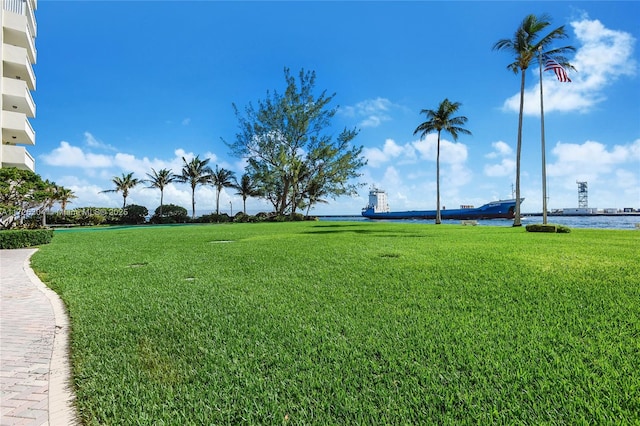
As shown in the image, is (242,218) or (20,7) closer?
(20,7)

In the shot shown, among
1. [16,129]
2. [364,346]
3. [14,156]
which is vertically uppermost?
[16,129]

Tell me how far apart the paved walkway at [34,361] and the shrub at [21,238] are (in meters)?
9.58

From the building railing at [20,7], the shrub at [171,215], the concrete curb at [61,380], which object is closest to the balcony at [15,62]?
the building railing at [20,7]

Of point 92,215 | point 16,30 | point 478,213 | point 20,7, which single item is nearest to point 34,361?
point 16,30

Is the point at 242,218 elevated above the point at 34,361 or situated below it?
above

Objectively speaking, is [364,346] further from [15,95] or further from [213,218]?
[213,218]

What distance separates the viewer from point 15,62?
70.4 feet

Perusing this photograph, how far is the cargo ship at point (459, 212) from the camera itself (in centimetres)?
5649

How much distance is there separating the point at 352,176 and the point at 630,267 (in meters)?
32.8

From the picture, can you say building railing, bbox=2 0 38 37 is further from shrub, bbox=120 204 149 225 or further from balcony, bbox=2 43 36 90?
shrub, bbox=120 204 149 225

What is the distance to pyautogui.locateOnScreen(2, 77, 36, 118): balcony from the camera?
21000 millimetres

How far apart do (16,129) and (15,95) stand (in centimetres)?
222

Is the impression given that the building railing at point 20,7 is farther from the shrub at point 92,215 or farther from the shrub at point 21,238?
the shrub at point 21,238

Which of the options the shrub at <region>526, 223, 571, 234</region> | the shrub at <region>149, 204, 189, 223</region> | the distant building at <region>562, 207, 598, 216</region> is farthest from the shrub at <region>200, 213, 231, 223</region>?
the distant building at <region>562, 207, 598, 216</region>
